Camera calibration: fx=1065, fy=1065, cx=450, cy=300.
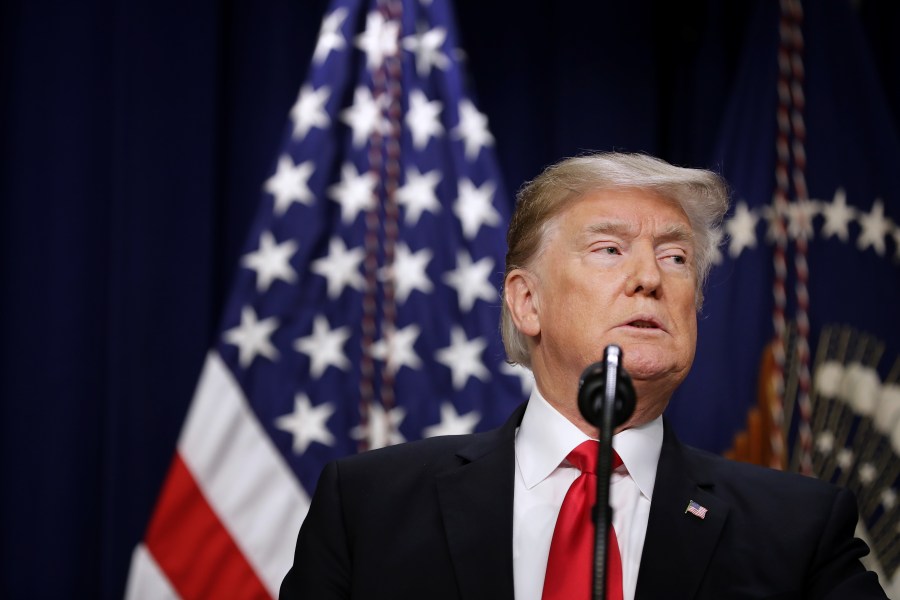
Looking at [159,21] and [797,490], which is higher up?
[159,21]

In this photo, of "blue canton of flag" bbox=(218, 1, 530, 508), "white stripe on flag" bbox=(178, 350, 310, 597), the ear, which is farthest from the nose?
"white stripe on flag" bbox=(178, 350, 310, 597)

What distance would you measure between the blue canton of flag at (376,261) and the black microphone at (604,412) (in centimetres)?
157

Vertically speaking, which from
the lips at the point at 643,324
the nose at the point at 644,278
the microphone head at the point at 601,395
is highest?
the nose at the point at 644,278

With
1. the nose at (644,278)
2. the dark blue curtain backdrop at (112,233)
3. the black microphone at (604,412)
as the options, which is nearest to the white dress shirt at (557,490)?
the nose at (644,278)

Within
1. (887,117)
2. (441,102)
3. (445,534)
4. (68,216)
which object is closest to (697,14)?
(887,117)

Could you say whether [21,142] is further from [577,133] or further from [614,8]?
[614,8]

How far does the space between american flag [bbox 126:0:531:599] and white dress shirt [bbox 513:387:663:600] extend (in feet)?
3.48

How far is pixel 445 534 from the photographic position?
1.66 metres

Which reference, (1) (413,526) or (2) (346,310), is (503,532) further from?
(2) (346,310)

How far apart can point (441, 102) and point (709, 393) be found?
1104mm

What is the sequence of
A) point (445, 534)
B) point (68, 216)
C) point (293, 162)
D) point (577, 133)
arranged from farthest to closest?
point (577, 133)
point (68, 216)
point (293, 162)
point (445, 534)

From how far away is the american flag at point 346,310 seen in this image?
8.69 ft

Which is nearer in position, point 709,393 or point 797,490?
point 797,490

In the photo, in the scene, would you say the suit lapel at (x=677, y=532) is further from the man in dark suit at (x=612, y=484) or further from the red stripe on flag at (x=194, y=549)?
the red stripe on flag at (x=194, y=549)
